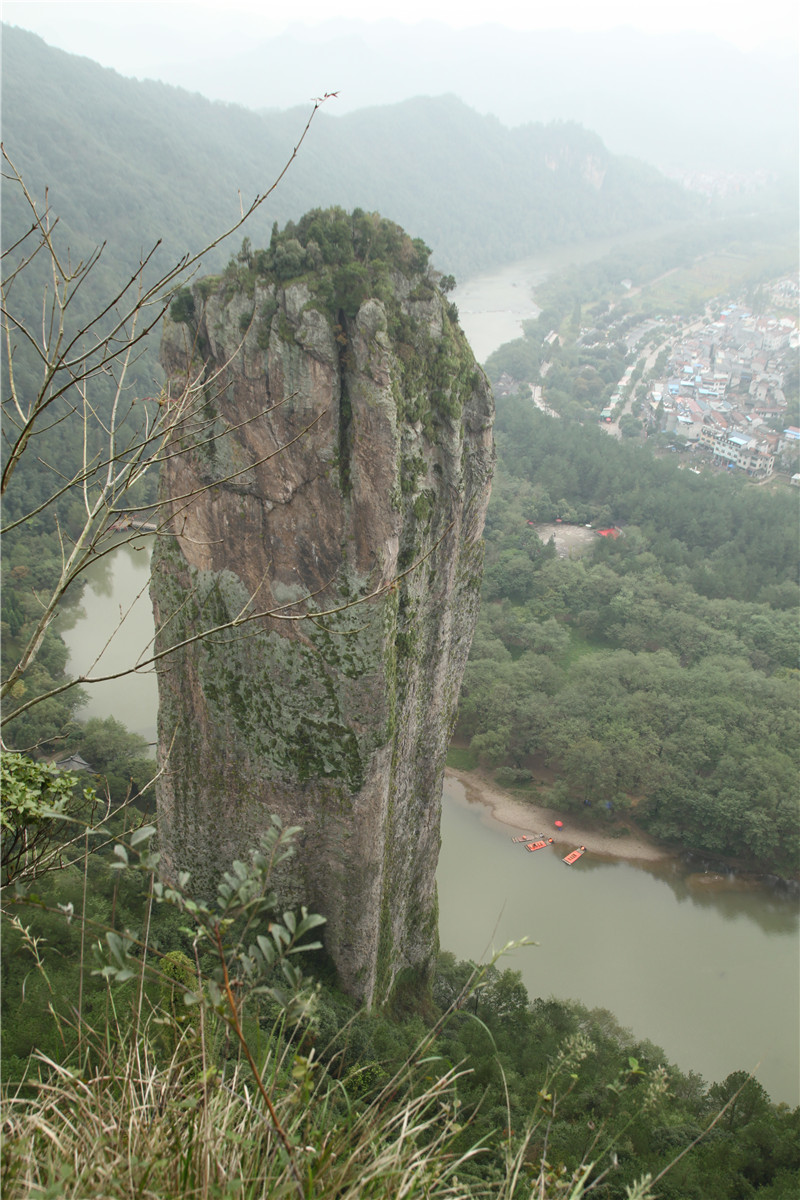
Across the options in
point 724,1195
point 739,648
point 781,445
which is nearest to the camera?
point 724,1195

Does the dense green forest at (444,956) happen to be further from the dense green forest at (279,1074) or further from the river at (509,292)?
the river at (509,292)

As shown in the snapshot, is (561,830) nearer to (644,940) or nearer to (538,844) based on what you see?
(538,844)

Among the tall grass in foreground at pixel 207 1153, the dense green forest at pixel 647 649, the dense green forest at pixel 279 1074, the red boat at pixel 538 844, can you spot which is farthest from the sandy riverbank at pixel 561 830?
the tall grass in foreground at pixel 207 1153

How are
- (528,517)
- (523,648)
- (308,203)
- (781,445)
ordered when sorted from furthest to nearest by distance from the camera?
(308,203)
(781,445)
(528,517)
(523,648)

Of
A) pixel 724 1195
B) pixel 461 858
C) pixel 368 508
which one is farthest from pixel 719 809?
pixel 368 508

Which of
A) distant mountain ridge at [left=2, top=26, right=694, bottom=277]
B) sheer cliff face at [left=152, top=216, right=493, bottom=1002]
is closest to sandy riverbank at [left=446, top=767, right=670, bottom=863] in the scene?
sheer cliff face at [left=152, top=216, right=493, bottom=1002]

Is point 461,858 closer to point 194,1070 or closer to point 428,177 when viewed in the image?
point 194,1070

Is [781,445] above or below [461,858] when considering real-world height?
above

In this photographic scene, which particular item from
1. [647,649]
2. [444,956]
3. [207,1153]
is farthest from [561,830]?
[207,1153]
